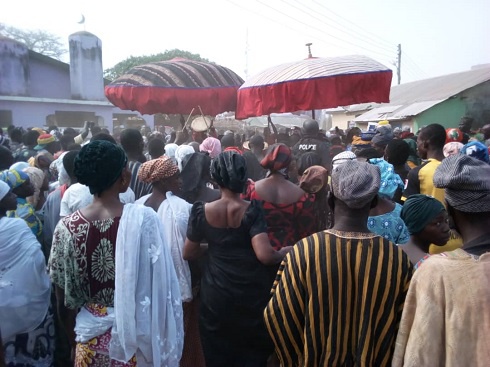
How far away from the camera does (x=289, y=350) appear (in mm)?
2215

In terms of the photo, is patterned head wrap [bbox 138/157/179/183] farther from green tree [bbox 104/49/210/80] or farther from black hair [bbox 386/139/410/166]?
green tree [bbox 104/49/210/80]

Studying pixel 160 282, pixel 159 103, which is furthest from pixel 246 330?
pixel 159 103

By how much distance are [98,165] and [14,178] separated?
1522mm

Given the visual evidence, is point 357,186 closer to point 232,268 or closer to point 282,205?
point 232,268

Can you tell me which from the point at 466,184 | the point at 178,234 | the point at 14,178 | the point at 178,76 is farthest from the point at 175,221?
the point at 178,76

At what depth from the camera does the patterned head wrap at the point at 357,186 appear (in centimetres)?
206

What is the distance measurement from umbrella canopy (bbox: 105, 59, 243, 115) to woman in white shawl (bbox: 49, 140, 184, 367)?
5.04 m

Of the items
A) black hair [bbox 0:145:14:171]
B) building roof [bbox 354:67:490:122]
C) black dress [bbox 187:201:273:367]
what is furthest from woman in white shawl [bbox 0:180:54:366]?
building roof [bbox 354:67:490:122]

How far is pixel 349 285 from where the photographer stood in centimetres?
205

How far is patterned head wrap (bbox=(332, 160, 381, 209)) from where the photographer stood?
Answer: 206 centimetres

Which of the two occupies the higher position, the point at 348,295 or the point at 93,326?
the point at 348,295

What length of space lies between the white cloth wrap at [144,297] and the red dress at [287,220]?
3.75 ft

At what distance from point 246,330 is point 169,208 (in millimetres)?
1096

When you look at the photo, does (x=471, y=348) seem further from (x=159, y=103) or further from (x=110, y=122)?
(x=110, y=122)
